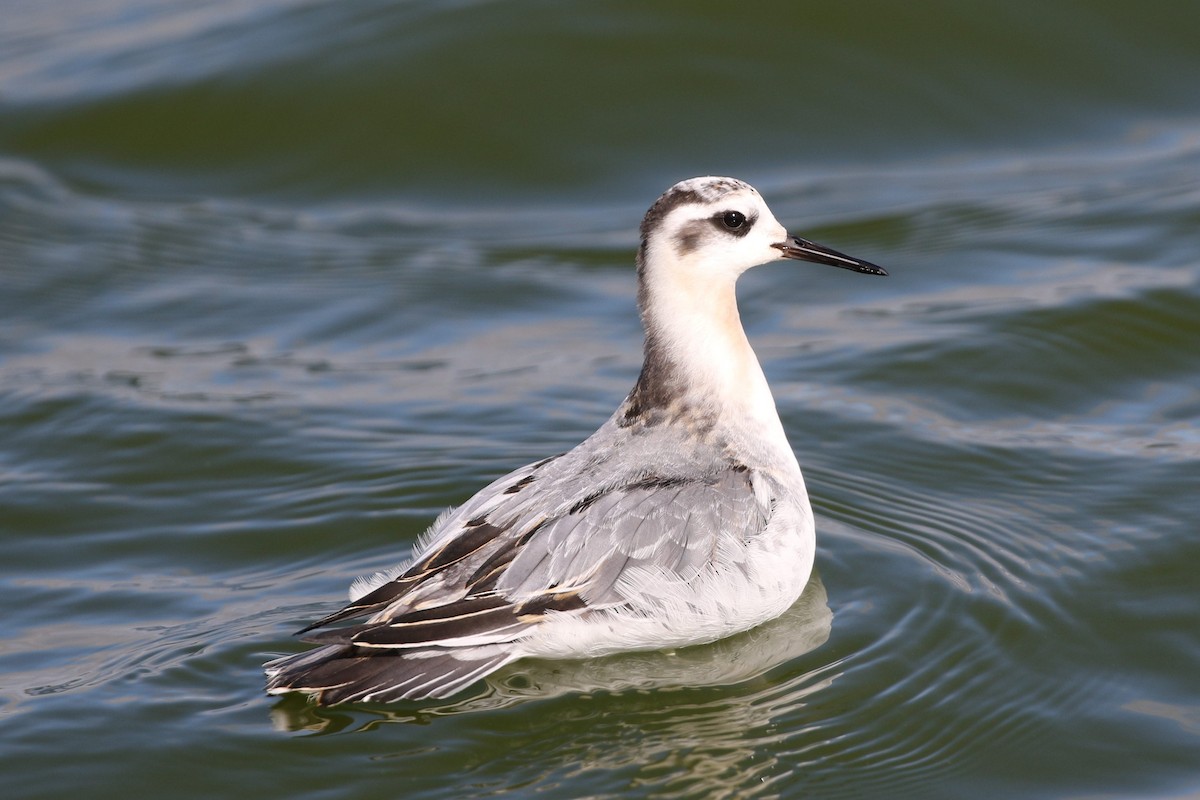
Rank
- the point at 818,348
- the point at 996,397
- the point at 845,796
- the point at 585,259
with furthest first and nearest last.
→ the point at 585,259
the point at 818,348
the point at 996,397
the point at 845,796

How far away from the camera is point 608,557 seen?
611cm

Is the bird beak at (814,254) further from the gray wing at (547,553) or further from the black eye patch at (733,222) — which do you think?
the gray wing at (547,553)

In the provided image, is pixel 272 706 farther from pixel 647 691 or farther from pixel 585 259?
pixel 585 259

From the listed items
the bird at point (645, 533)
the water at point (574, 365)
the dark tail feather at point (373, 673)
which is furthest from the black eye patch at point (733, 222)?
the dark tail feather at point (373, 673)

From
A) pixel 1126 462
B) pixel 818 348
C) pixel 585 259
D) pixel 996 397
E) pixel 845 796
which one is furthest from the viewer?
pixel 585 259

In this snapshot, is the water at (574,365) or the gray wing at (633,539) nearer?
the water at (574,365)

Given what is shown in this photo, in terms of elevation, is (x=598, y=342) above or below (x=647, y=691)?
above

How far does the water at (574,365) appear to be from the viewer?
5910mm

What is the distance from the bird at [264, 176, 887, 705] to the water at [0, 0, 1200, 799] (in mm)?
231

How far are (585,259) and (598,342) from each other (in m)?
1.39

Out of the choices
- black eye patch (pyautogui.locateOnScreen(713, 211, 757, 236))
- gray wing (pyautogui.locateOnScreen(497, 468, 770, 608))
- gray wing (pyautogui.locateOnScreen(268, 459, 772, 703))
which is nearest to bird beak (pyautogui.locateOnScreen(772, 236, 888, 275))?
black eye patch (pyautogui.locateOnScreen(713, 211, 757, 236))

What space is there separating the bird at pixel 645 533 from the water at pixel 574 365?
231 millimetres

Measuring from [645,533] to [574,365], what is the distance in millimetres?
3461

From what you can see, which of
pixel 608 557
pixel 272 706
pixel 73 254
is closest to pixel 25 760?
pixel 272 706
